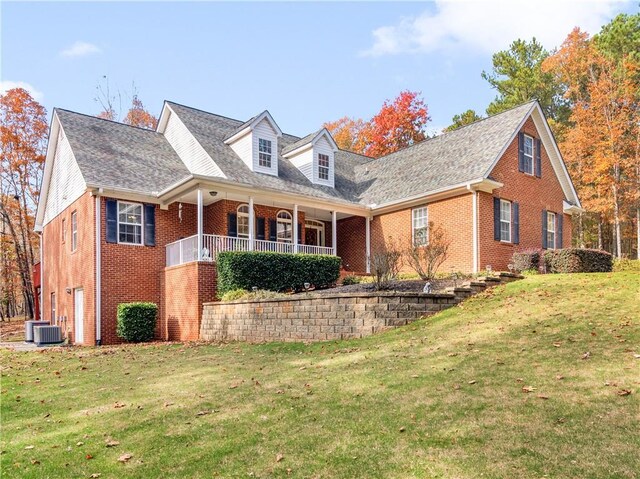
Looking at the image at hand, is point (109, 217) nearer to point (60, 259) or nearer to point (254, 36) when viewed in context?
point (60, 259)

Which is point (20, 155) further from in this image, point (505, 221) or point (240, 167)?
point (505, 221)

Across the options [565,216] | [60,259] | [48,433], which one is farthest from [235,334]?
[565,216]

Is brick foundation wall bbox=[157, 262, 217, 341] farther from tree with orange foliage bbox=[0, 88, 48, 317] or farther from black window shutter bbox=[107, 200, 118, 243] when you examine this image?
tree with orange foliage bbox=[0, 88, 48, 317]

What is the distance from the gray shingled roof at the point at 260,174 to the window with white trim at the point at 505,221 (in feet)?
6.27

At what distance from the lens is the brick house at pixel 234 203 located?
15.6 m

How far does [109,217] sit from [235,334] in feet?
20.6

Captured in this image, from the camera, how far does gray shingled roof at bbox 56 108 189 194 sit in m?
16.1

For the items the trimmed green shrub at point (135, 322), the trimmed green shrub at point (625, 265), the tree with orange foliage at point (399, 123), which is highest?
the tree with orange foliage at point (399, 123)

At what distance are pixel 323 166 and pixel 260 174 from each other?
3.33m

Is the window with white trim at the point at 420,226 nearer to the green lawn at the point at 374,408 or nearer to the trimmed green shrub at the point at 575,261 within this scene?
the trimmed green shrub at the point at 575,261

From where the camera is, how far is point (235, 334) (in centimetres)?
1288

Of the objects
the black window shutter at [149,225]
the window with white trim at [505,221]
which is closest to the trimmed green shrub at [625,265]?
the window with white trim at [505,221]

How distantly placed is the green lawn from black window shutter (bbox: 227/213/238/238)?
324 inches

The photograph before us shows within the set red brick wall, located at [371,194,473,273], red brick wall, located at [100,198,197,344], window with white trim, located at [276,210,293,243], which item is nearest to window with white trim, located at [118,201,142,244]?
red brick wall, located at [100,198,197,344]
